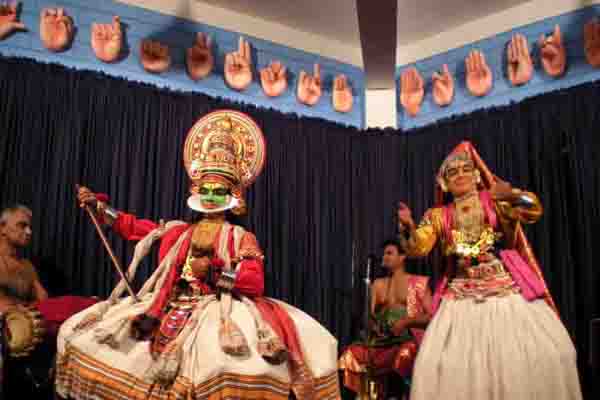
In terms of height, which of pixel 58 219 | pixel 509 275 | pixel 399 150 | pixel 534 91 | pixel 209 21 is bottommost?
pixel 509 275

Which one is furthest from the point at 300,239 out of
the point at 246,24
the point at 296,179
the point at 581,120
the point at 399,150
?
the point at 581,120

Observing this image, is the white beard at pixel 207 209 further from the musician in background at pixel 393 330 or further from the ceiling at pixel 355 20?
the ceiling at pixel 355 20

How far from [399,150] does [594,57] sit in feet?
6.54

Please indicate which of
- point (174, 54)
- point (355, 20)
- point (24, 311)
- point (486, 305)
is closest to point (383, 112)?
point (355, 20)

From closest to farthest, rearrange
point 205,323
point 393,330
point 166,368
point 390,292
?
1. point 166,368
2. point 205,323
3. point 393,330
4. point 390,292

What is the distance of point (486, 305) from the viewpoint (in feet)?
12.7

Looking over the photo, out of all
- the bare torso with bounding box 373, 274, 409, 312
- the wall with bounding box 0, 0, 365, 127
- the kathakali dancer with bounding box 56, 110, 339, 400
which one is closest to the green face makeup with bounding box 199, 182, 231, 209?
the kathakali dancer with bounding box 56, 110, 339, 400

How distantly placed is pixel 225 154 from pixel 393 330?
201 cm

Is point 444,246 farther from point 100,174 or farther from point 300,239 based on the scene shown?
point 100,174

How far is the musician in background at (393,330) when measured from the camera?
4.78 m

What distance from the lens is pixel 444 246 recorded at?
14.2ft

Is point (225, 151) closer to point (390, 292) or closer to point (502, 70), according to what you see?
point (390, 292)

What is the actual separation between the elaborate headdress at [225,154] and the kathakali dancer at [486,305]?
1.14 meters

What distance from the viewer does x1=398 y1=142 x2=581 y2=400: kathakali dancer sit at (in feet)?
11.5
